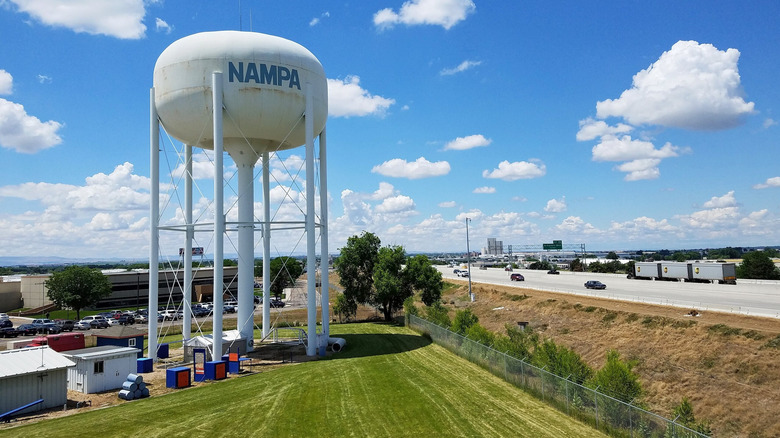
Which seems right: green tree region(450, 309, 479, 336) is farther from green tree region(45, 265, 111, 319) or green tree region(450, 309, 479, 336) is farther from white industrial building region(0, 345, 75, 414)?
green tree region(45, 265, 111, 319)

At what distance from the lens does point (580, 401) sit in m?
18.7

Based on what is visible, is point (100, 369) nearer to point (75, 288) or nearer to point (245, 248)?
point (245, 248)

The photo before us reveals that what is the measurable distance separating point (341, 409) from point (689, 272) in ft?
200

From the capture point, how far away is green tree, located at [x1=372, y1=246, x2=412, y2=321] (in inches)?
1973

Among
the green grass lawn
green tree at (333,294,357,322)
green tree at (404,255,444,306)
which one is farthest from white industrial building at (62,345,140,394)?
green tree at (404,255,444,306)

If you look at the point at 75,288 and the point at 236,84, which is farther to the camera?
the point at 75,288

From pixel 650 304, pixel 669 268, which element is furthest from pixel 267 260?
pixel 669 268

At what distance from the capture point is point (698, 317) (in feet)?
122

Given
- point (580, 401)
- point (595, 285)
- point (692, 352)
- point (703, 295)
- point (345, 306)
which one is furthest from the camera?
point (595, 285)

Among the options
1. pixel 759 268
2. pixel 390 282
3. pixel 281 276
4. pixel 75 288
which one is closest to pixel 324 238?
pixel 390 282

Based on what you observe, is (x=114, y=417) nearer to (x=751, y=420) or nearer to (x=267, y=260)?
(x=267, y=260)

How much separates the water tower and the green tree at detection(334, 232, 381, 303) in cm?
2148

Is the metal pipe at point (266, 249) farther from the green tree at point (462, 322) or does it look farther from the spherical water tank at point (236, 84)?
the green tree at point (462, 322)

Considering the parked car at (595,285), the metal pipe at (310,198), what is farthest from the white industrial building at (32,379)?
the parked car at (595,285)
